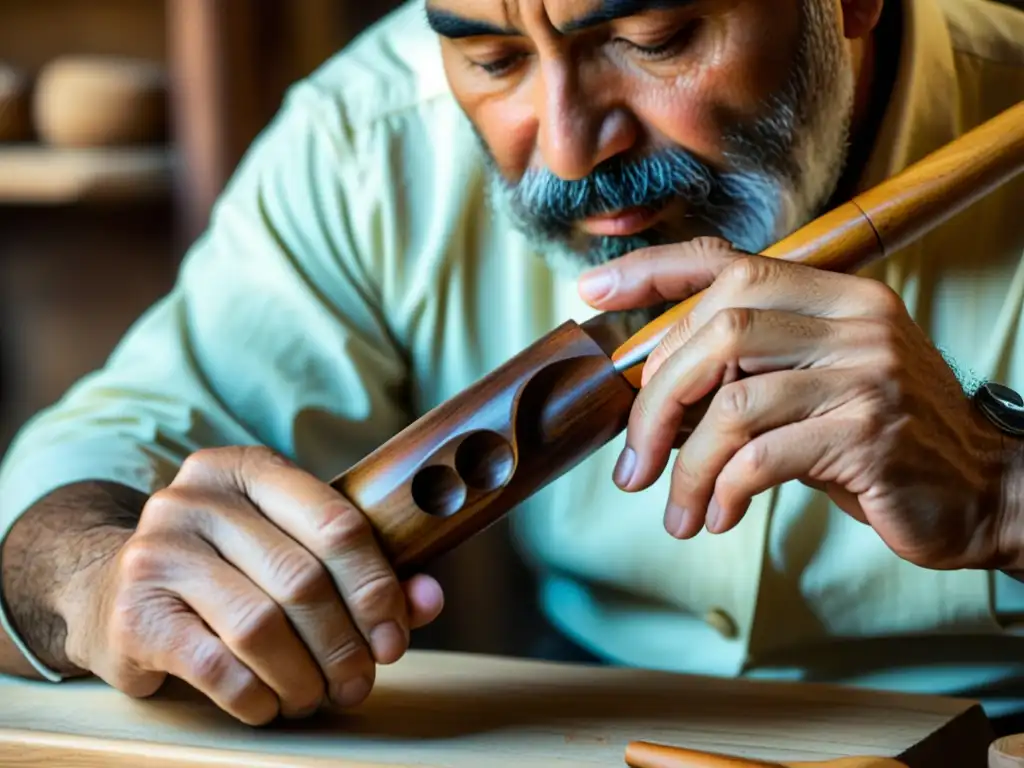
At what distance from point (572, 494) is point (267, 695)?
57cm

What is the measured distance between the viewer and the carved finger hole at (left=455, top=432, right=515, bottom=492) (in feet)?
3.10

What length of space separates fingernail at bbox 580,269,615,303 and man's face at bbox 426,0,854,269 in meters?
0.08

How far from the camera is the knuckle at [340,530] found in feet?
3.04

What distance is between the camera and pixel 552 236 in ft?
4.01

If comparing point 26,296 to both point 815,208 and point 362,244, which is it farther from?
point 815,208

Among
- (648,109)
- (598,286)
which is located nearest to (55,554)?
(598,286)

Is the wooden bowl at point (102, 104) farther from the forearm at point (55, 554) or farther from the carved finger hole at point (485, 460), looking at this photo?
the carved finger hole at point (485, 460)

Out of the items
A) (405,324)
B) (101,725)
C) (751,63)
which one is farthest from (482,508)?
(405,324)

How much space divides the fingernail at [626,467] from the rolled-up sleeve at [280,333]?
49 cm

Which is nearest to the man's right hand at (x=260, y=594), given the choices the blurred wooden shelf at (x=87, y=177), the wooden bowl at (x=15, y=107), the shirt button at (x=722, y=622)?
the shirt button at (x=722, y=622)

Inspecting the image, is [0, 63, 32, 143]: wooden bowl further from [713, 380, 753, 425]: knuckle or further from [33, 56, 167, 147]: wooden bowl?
[713, 380, 753, 425]: knuckle

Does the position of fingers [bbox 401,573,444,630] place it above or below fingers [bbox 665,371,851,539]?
below

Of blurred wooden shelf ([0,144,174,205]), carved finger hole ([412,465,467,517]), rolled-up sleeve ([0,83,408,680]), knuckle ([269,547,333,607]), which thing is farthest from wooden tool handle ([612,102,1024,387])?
blurred wooden shelf ([0,144,174,205])

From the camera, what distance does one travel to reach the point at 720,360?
0.90 m
